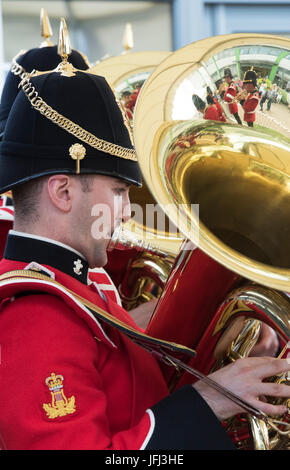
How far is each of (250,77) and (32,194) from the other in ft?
1.85

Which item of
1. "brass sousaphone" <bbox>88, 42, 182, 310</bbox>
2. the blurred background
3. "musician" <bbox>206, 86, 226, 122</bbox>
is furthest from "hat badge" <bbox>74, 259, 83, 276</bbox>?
the blurred background

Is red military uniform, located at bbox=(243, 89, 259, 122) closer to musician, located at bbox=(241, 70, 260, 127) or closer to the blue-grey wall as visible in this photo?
musician, located at bbox=(241, 70, 260, 127)

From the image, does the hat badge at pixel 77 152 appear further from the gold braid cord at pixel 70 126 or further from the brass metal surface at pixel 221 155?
the brass metal surface at pixel 221 155

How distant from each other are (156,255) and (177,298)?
31.8 inches

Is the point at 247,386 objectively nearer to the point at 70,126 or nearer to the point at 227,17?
the point at 70,126

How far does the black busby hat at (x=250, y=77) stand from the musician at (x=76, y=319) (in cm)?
30

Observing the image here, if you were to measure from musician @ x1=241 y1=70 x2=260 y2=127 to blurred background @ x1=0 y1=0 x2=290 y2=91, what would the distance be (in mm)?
2859

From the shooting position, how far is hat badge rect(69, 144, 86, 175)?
159cm

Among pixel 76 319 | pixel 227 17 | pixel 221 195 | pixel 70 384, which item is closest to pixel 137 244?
pixel 221 195

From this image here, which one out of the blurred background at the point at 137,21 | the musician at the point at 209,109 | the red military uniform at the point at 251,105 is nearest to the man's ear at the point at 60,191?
the musician at the point at 209,109

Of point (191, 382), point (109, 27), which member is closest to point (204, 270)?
point (191, 382)

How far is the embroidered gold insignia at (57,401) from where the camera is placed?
53.9 inches
